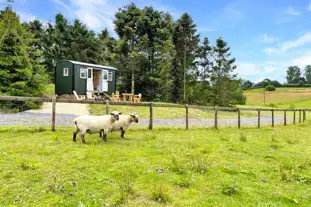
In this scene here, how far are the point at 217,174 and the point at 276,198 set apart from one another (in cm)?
135

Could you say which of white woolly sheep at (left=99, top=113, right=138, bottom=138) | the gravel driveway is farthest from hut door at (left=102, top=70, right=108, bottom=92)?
white woolly sheep at (left=99, top=113, right=138, bottom=138)

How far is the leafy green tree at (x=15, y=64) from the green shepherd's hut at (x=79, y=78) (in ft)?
13.1

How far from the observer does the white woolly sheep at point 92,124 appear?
793 centimetres

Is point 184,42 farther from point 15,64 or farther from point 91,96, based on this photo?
point 15,64

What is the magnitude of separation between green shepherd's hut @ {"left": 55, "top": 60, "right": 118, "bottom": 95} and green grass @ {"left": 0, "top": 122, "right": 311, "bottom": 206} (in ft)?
55.7

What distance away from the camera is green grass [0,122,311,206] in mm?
4148

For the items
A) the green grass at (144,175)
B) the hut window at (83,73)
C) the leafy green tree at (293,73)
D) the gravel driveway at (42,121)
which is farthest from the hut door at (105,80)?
the leafy green tree at (293,73)

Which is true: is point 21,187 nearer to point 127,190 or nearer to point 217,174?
point 127,190

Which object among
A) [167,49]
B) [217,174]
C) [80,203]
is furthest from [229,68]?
[80,203]

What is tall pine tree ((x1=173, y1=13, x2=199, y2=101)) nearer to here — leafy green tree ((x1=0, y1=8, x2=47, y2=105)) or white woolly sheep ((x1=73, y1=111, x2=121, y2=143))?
leafy green tree ((x1=0, y1=8, x2=47, y2=105))

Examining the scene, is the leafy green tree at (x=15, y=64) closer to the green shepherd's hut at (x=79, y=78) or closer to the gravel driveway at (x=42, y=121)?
the gravel driveway at (x=42, y=121)

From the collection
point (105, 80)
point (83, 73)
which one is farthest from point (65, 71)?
point (105, 80)

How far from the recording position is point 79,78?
2492 centimetres

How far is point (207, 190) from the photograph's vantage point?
466 cm
